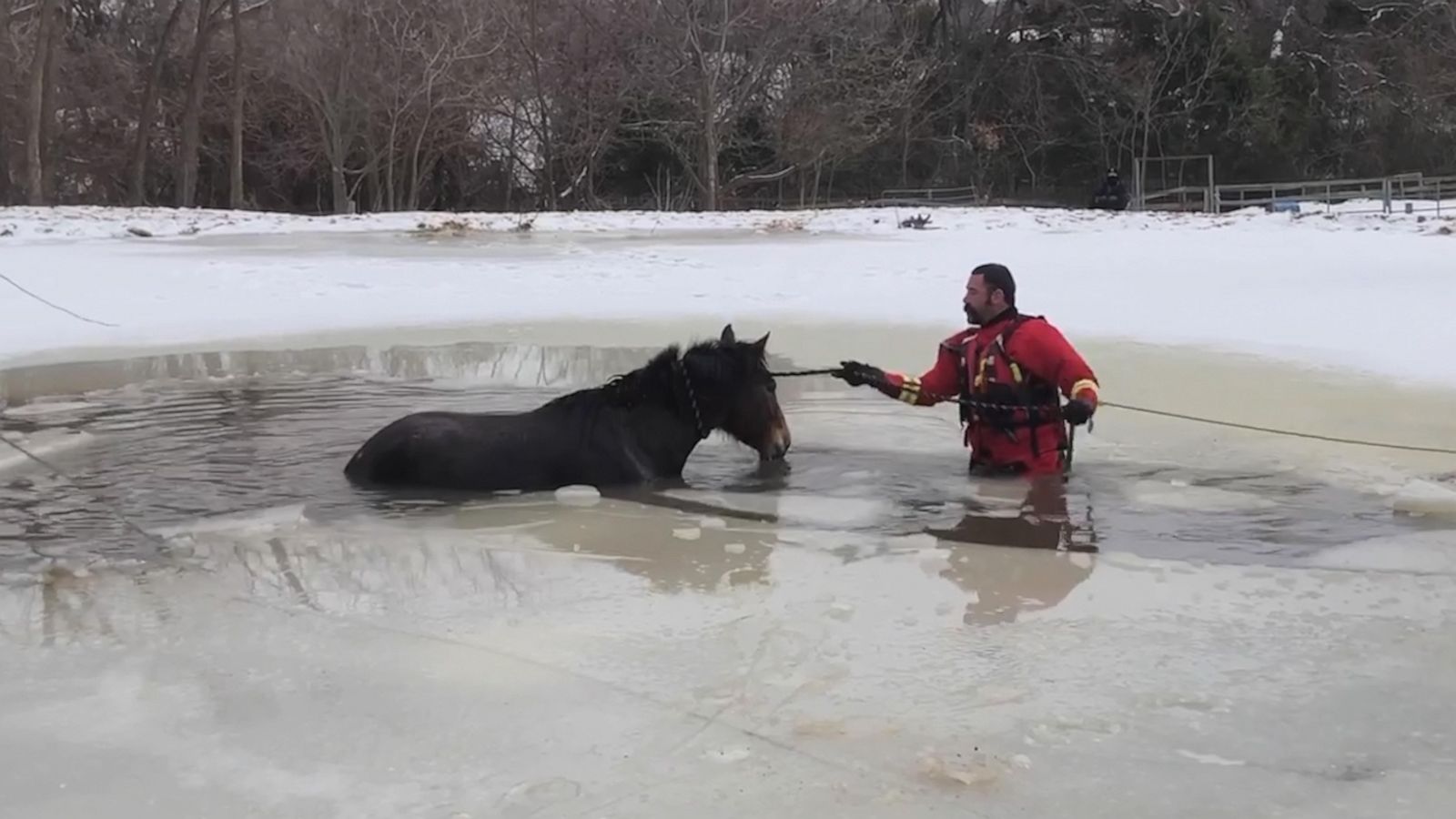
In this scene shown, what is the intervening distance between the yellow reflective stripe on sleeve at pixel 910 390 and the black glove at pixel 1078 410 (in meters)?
0.98

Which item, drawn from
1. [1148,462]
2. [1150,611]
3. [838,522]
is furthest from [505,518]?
[1148,462]

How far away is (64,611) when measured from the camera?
482 centimetres

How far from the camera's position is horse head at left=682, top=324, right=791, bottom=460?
24.1 ft

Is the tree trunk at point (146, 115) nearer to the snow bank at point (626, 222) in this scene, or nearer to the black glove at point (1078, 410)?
the snow bank at point (626, 222)

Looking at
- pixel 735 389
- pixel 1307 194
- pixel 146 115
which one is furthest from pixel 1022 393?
pixel 1307 194

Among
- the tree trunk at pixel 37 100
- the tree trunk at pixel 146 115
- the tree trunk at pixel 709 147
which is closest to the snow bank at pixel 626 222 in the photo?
the tree trunk at pixel 37 100

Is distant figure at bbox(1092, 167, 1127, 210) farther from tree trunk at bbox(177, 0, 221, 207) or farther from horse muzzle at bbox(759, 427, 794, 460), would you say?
horse muzzle at bbox(759, 427, 794, 460)

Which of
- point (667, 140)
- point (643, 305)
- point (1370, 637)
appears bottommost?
point (1370, 637)

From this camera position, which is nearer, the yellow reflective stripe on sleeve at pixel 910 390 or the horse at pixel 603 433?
the horse at pixel 603 433

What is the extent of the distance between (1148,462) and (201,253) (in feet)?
47.8

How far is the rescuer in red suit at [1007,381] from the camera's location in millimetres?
7312

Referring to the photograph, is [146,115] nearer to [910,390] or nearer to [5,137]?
[5,137]

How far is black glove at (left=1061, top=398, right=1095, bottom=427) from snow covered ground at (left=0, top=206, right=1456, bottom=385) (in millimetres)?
4167

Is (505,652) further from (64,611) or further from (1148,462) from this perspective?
(1148,462)
